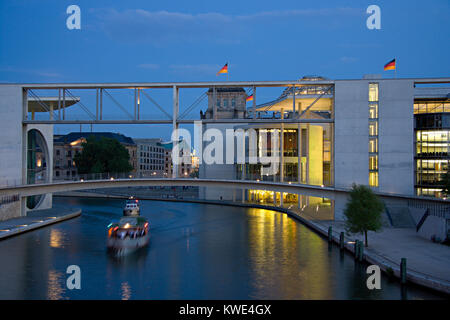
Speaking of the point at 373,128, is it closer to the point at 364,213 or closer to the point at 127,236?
the point at 364,213

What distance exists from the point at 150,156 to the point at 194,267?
126 metres

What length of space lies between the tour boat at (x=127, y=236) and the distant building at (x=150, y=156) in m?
99.9

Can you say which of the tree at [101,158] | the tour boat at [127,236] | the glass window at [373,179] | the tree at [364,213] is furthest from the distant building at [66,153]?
the tree at [364,213]

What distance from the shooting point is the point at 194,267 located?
25.4m

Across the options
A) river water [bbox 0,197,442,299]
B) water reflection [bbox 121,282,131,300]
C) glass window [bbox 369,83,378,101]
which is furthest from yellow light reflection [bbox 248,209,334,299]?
glass window [bbox 369,83,378,101]

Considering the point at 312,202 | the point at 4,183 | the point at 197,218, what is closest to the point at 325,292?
the point at 197,218

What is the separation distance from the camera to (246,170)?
6328 cm

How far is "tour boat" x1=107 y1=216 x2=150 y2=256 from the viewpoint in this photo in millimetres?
30695

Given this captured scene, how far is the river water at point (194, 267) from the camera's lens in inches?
806

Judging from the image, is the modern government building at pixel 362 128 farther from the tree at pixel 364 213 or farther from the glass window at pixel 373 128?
the tree at pixel 364 213

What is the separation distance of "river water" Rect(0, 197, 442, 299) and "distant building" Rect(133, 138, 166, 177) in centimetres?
9854

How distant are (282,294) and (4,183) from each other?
3425 centimetres

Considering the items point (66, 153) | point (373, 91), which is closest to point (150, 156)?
point (66, 153)

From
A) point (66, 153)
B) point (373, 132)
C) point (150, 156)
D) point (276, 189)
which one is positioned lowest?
point (276, 189)
